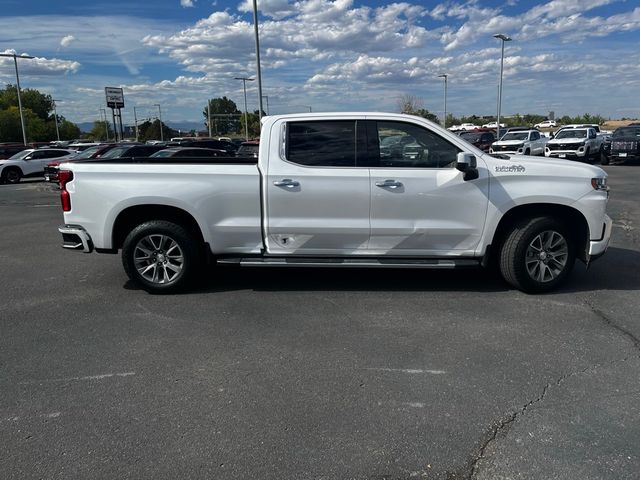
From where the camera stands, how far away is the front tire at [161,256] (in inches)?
227

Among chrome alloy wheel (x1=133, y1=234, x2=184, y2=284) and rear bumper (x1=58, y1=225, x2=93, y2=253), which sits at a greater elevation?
rear bumper (x1=58, y1=225, x2=93, y2=253)

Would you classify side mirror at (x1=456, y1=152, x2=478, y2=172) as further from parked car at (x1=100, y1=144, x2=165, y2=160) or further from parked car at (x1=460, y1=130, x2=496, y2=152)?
parked car at (x1=460, y1=130, x2=496, y2=152)

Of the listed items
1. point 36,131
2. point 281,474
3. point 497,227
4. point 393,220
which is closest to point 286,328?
point 393,220

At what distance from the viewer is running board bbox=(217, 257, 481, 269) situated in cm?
562

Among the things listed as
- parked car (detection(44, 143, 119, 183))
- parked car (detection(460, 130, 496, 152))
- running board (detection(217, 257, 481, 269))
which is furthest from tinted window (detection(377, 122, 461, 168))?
parked car (detection(460, 130, 496, 152))

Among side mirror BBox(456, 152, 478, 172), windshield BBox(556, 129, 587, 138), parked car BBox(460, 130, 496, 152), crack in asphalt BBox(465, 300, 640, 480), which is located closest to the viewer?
crack in asphalt BBox(465, 300, 640, 480)

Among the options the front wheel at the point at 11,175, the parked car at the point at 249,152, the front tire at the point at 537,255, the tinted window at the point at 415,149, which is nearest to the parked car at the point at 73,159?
the front wheel at the point at 11,175

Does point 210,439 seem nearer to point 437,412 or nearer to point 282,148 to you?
point 437,412

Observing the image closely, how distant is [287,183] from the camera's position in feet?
18.3

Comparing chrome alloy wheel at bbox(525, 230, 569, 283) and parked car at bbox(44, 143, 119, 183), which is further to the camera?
parked car at bbox(44, 143, 119, 183)

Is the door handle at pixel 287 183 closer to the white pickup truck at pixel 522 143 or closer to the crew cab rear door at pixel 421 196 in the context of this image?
the crew cab rear door at pixel 421 196

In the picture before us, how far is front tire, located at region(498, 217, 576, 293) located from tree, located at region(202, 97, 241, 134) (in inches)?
3665

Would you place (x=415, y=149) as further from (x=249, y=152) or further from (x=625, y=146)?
(x=625, y=146)

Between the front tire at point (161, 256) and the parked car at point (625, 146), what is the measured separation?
24.7m
